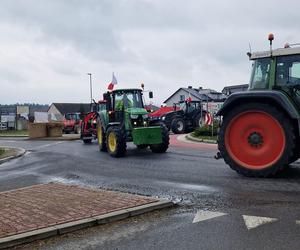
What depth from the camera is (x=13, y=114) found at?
230 feet

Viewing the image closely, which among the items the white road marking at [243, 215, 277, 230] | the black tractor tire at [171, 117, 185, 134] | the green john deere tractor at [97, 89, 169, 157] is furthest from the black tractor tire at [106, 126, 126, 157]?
the black tractor tire at [171, 117, 185, 134]

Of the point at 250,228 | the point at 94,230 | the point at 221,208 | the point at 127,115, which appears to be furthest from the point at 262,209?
the point at 127,115

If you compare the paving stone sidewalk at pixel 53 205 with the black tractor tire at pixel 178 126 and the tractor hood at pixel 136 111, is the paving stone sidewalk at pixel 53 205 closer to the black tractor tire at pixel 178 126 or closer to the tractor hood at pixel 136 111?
the tractor hood at pixel 136 111

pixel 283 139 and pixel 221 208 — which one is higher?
pixel 283 139

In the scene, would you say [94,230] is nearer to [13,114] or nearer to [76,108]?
[13,114]

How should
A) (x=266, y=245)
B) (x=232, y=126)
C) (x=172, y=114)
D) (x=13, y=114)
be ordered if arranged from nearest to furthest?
(x=266, y=245), (x=232, y=126), (x=172, y=114), (x=13, y=114)

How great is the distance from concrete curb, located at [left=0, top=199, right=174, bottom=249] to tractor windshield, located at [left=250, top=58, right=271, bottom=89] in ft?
12.7

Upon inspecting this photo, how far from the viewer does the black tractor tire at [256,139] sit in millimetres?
9797

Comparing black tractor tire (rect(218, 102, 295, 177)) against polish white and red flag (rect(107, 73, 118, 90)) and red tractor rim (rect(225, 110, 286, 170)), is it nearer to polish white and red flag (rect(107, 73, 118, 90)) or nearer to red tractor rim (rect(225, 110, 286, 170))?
red tractor rim (rect(225, 110, 286, 170))

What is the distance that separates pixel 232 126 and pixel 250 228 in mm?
4624

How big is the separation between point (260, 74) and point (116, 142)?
284 inches

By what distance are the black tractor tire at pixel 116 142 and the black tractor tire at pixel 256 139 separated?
623 cm

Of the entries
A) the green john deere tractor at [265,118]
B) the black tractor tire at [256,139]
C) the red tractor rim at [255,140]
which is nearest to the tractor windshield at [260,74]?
the green john deere tractor at [265,118]

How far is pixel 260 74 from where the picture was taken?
33.7 feet
